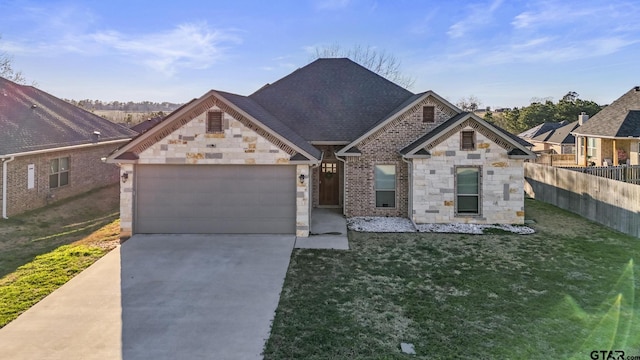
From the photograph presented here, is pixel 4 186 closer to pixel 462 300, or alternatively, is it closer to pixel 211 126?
pixel 211 126

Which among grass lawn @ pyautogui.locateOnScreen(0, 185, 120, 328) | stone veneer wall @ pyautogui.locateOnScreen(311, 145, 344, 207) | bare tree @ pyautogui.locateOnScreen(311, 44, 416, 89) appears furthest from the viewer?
bare tree @ pyautogui.locateOnScreen(311, 44, 416, 89)

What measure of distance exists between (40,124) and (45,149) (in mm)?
2727

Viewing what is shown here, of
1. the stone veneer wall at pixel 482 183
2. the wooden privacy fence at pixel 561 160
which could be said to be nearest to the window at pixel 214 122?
the stone veneer wall at pixel 482 183

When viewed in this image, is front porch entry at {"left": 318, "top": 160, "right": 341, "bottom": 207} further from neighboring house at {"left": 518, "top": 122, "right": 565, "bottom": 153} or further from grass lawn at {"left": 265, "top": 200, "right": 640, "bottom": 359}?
neighboring house at {"left": 518, "top": 122, "right": 565, "bottom": 153}

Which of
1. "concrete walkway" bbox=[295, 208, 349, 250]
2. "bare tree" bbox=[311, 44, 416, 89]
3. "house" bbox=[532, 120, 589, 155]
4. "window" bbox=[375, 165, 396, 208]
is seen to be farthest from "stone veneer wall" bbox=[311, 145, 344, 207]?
"house" bbox=[532, 120, 589, 155]

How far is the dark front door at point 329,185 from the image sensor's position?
55.6 ft

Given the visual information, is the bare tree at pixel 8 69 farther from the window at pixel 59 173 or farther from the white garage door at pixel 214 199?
→ the white garage door at pixel 214 199

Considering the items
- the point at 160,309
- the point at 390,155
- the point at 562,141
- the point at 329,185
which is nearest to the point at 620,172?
the point at 390,155

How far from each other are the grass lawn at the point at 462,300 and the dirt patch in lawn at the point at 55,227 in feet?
23.6

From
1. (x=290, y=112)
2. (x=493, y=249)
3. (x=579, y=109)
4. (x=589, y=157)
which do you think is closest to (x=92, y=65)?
(x=290, y=112)

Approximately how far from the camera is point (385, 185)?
1535 centimetres

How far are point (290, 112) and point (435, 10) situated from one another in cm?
758

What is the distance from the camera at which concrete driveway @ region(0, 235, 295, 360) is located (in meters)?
5.76

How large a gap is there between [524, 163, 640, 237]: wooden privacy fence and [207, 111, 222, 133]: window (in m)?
13.2
